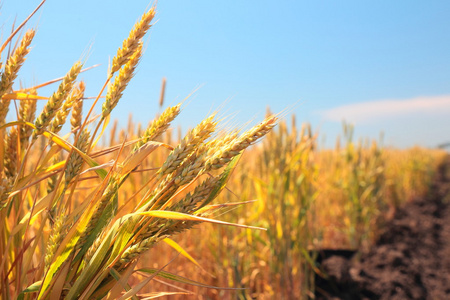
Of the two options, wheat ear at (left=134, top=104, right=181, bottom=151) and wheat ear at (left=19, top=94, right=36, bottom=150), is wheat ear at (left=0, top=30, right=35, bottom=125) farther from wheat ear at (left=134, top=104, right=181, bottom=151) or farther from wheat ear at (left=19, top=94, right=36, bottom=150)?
wheat ear at (left=134, top=104, right=181, bottom=151)

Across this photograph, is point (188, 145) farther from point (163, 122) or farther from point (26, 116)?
point (26, 116)

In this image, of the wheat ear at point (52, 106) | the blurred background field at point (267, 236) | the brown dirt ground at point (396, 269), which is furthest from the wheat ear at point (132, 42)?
the brown dirt ground at point (396, 269)

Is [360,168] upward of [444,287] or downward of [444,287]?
upward

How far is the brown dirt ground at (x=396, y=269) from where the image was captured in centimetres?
276

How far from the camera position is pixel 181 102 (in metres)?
0.75

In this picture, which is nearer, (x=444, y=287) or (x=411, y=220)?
(x=444, y=287)

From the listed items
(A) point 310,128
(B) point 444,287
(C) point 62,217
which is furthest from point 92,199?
(B) point 444,287

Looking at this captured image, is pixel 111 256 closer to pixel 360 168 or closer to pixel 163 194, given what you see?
pixel 163 194

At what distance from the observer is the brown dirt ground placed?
2.76 meters

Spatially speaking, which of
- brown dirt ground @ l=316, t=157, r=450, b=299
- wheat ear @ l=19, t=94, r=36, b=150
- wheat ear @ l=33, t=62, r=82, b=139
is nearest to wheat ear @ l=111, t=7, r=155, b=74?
wheat ear @ l=33, t=62, r=82, b=139

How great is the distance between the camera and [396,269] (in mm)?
3094

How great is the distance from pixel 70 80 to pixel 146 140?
201mm

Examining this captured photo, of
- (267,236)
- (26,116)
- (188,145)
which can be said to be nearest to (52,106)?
(26,116)

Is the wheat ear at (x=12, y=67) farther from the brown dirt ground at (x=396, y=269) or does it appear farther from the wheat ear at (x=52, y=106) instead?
the brown dirt ground at (x=396, y=269)
